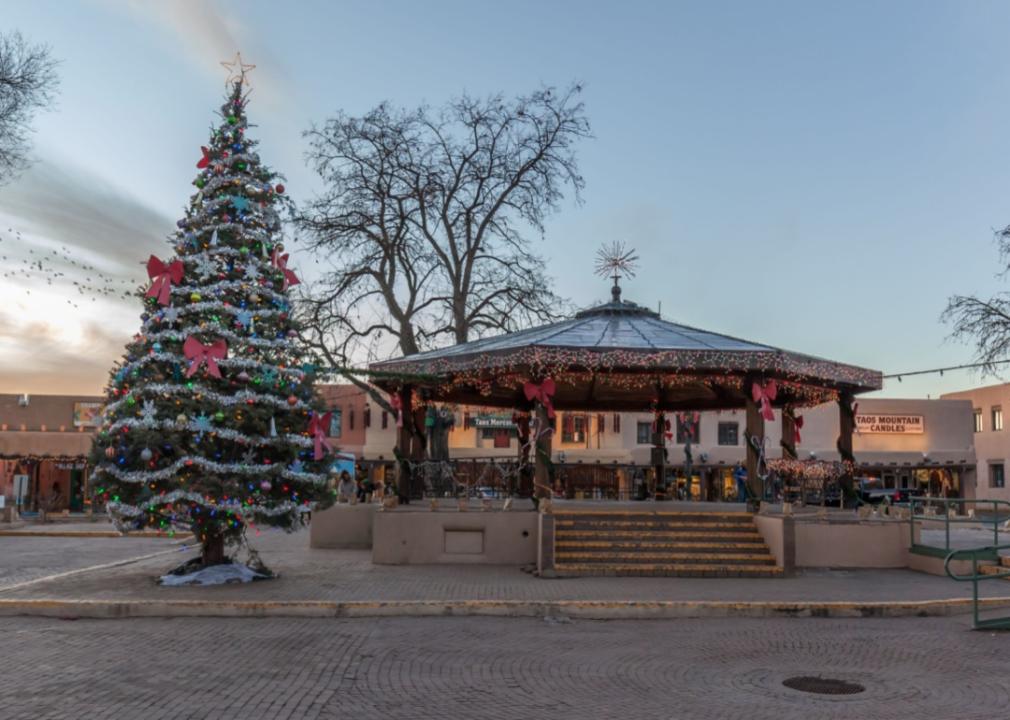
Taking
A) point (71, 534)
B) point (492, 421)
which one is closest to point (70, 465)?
point (71, 534)

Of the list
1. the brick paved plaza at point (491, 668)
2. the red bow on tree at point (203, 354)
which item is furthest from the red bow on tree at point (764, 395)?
the red bow on tree at point (203, 354)

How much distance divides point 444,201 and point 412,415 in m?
11.3

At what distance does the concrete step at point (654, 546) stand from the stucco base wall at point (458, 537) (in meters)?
1.01

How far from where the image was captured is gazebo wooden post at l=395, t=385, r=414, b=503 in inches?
794

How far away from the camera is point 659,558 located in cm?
1609

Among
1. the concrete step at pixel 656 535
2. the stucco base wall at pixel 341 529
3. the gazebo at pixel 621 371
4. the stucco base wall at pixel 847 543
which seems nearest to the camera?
the concrete step at pixel 656 535

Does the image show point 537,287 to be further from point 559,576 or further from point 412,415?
point 559,576

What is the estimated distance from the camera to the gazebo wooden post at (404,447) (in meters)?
20.2

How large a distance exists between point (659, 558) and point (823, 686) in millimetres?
8039

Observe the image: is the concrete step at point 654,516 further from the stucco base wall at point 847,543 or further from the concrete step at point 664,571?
the concrete step at point 664,571

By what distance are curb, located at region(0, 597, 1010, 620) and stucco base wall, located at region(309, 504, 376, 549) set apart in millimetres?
8825

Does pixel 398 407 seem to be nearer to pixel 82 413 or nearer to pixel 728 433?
pixel 728 433

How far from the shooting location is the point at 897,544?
57.8ft

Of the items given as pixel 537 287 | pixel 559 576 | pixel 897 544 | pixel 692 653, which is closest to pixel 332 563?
pixel 559 576
